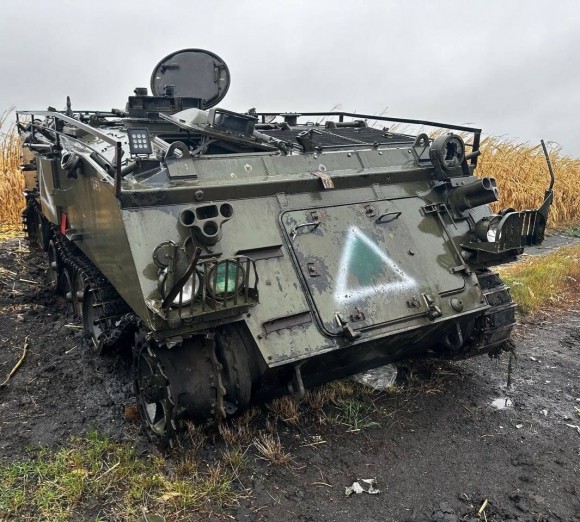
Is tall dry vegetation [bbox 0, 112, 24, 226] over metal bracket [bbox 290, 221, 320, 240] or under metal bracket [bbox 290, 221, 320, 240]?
over

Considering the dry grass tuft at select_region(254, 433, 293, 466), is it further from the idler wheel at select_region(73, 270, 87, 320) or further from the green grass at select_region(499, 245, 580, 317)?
the green grass at select_region(499, 245, 580, 317)

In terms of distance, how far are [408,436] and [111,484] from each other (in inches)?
76.3

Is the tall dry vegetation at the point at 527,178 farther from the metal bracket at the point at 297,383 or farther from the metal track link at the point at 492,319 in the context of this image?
the metal bracket at the point at 297,383

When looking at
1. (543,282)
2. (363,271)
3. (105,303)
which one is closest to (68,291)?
(105,303)

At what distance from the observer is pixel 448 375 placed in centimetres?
513

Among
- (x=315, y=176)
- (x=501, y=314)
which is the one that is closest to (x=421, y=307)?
(x=501, y=314)

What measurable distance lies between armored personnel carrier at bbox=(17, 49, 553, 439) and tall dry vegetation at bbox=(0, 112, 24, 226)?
237 inches

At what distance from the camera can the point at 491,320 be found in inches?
178

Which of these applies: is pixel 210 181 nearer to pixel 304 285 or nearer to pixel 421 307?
pixel 304 285

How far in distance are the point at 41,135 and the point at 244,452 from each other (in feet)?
14.1

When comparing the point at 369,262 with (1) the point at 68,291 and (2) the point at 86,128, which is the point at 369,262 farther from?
(1) the point at 68,291

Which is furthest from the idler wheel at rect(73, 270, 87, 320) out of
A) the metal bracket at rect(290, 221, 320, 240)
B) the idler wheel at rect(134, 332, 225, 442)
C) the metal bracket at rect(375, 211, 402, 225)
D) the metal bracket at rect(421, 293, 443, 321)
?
the metal bracket at rect(421, 293, 443, 321)

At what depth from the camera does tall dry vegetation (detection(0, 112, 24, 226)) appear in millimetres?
10727

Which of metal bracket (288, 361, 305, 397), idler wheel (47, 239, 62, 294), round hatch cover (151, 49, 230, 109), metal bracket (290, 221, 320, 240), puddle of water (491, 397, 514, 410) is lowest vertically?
puddle of water (491, 397, 514, 410)
